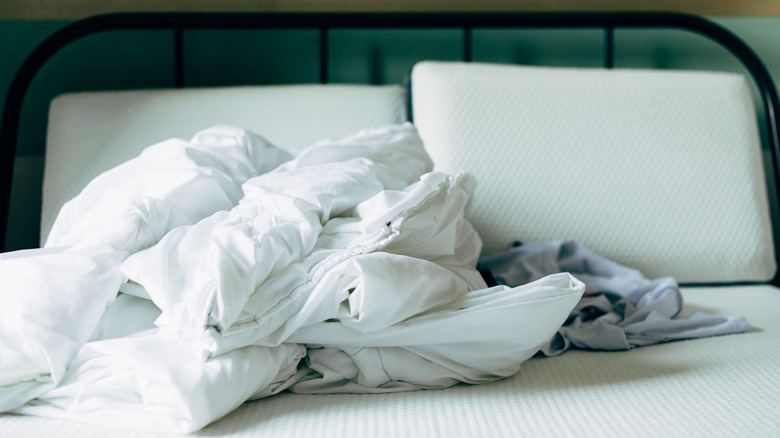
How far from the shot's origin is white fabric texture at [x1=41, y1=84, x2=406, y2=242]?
4.21ft

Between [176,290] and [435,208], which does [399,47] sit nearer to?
[435,208]

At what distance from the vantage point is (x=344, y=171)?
0.87 metres

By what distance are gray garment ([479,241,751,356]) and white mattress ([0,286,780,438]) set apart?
0.04m

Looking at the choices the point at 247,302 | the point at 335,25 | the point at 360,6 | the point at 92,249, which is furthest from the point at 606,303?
the point at 360,6

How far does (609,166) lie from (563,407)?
2.34 feet

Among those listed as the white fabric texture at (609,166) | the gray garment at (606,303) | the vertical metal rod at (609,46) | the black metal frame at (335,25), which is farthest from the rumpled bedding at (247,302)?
the vertical metal rod at (609,46)

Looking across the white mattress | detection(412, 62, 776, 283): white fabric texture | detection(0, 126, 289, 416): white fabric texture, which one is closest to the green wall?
detection(412, 62, 776, 283): white fabric texture

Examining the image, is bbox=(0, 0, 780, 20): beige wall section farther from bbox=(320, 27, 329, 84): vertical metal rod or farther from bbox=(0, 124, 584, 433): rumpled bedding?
bbox=(0, 124, 584, 433): rumpled bedding

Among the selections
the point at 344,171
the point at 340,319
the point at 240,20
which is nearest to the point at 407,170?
the point at 344,171

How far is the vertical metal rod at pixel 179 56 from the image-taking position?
149 cm

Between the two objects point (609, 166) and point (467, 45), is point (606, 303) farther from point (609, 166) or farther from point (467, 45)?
point (467, 45)

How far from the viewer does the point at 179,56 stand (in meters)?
1.50

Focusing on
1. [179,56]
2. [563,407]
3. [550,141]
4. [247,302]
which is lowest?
[563,407]

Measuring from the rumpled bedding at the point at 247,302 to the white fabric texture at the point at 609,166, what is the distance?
42 centimetres
